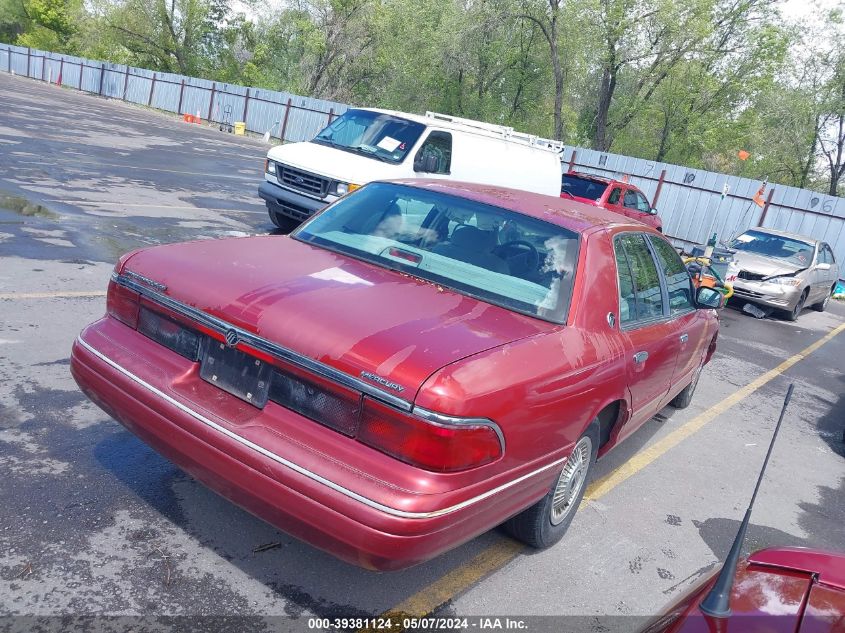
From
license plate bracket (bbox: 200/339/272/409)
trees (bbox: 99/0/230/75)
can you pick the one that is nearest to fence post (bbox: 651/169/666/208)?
license plate bracket (bbox: 200/339/272/409)

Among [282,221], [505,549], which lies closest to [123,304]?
[505,549]

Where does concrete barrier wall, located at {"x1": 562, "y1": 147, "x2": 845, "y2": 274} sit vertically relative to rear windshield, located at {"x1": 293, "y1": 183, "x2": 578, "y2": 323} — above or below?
above

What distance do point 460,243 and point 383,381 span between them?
1.45 m

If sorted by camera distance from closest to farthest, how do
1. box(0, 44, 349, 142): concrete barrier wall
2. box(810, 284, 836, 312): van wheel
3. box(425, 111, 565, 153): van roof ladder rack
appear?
box(425, 111, 565, 153): van roof ladder rack → box(810, 284, 836, 312): van wheel → box(0, 44, 349, 142): concrete barrier wall

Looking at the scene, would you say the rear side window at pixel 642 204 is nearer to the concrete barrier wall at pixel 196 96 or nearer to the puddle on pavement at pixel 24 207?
the puddle on pavement at pixel 24 207

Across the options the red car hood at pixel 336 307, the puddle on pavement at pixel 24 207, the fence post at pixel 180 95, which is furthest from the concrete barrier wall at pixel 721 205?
the fence post at pixel 180 95

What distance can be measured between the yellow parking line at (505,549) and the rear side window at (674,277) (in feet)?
3.83

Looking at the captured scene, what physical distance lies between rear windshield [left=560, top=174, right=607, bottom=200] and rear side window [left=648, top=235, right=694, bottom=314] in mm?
10893

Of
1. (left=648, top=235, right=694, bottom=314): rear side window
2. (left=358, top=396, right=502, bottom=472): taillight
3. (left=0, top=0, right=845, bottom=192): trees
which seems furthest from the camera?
(left=0, top=0, right=845, bottom=192): trees

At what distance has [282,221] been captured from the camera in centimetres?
1160

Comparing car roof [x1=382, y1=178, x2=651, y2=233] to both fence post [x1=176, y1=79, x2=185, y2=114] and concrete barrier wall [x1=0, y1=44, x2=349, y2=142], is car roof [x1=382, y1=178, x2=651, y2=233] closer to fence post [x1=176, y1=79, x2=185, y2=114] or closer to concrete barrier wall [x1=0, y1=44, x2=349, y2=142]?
concrete barrier wall [x1=0, y1=44, x2=349, y2=142]

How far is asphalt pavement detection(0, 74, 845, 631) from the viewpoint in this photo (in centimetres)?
302

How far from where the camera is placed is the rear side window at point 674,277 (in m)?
4.85

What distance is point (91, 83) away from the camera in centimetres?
4741
